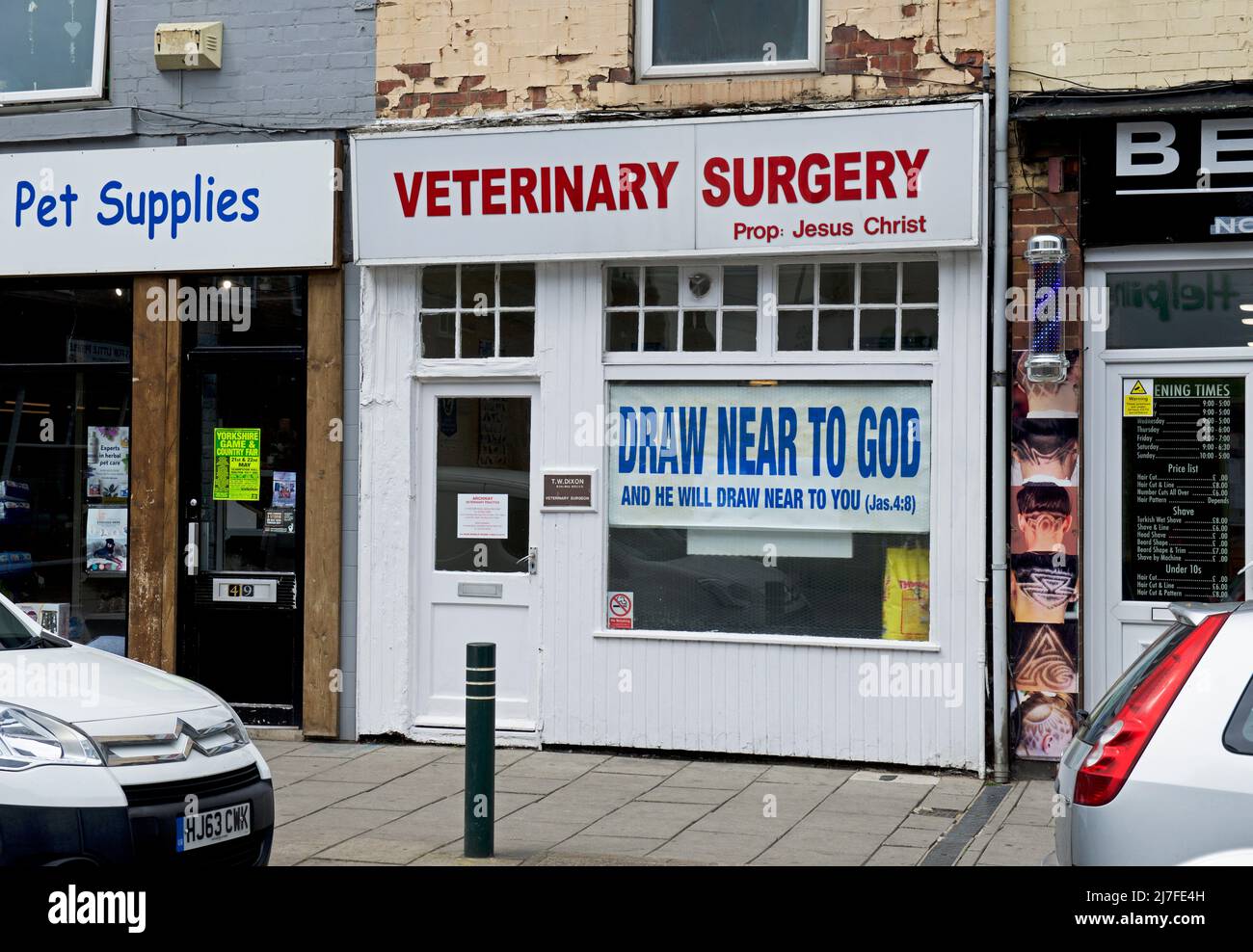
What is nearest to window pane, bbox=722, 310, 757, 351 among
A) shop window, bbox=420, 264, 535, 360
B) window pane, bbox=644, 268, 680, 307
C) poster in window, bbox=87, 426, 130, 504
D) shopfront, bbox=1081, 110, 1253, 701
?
window pane, bbox=644, 268, 680, 307

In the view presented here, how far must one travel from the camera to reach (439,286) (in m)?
10.3

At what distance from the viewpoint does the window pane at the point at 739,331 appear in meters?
9.75

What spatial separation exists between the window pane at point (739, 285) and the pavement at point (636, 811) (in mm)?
2972

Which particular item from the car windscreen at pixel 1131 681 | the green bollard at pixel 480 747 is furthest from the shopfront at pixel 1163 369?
the car windscreen at pixel 1131 681

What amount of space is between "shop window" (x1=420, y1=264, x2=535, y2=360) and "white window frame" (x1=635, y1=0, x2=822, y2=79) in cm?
154

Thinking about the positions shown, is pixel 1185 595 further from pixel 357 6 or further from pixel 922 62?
pixel 357 6

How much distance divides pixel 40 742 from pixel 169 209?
6.01 m

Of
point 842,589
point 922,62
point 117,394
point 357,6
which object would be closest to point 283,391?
point 117,394

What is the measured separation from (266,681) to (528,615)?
2.00 metres

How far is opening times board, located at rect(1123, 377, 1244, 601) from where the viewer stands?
29.2 feet

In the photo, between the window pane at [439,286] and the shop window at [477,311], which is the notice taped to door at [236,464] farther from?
the window pane at [439,286]

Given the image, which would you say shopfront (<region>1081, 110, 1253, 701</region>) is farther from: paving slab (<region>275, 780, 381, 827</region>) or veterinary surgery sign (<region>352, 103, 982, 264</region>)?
paving slab (<region>275, 780, 381, 827</region>)

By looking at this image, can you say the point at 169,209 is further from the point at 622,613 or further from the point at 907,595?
the point at 907,595
